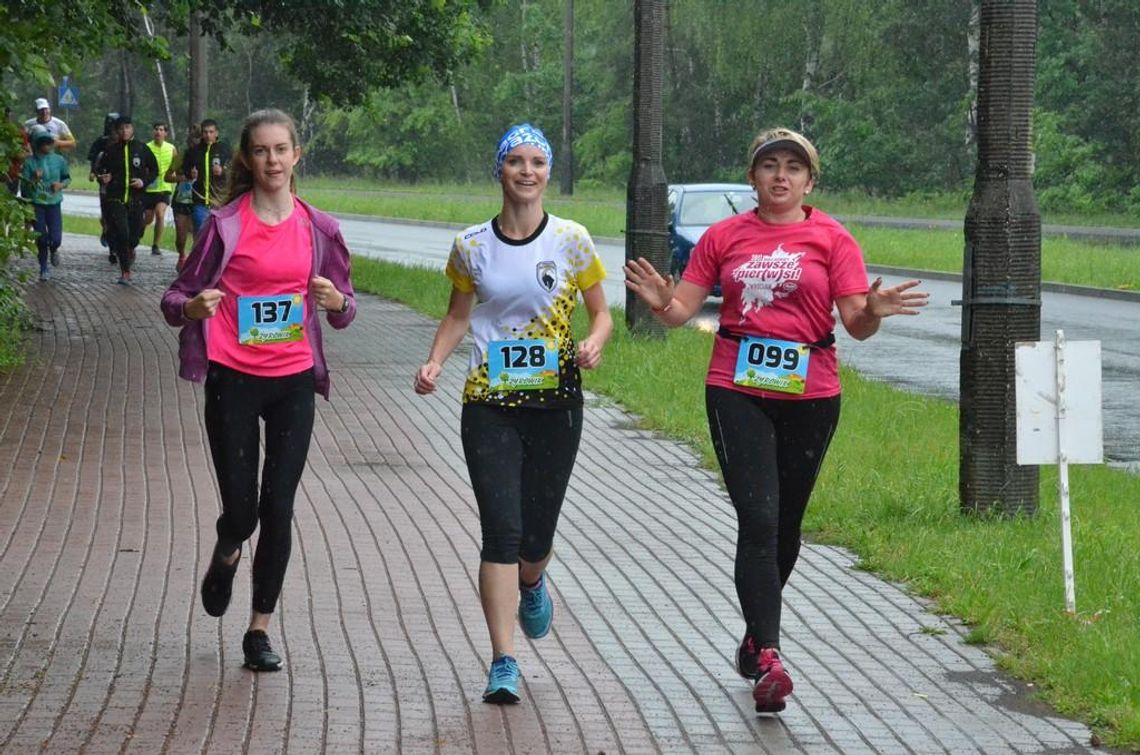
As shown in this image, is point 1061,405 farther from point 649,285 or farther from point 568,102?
point 568,102

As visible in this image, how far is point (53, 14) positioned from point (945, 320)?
11.6 meters

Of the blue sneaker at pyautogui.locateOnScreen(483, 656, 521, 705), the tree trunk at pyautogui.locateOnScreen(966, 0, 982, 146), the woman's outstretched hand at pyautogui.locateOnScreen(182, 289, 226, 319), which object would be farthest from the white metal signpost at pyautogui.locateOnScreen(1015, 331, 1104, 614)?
the tree trunk at pyautogui.locateOnScreen(966, 0, 982, 146)

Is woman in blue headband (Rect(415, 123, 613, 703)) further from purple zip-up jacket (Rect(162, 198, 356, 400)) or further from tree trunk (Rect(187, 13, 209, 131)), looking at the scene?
tree trunk (Rect(187, 13, 209, 131))

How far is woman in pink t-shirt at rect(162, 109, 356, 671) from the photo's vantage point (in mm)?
6520

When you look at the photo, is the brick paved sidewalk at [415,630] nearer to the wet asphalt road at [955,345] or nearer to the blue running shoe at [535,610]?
the blue running shoe at [535,610]

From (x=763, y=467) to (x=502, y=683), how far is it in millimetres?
1060

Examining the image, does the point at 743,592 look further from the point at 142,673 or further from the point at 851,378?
the point at 851,378

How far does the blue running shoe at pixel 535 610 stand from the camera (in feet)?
22.0

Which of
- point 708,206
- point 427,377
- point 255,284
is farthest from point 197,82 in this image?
point 427,377

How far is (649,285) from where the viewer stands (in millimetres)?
6625

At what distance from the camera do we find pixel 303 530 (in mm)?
9281

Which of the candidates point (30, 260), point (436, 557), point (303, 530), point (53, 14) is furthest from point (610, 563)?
point (30, 260)

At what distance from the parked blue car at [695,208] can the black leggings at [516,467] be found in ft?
63.9

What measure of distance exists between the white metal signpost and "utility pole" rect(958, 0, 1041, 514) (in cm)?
145
